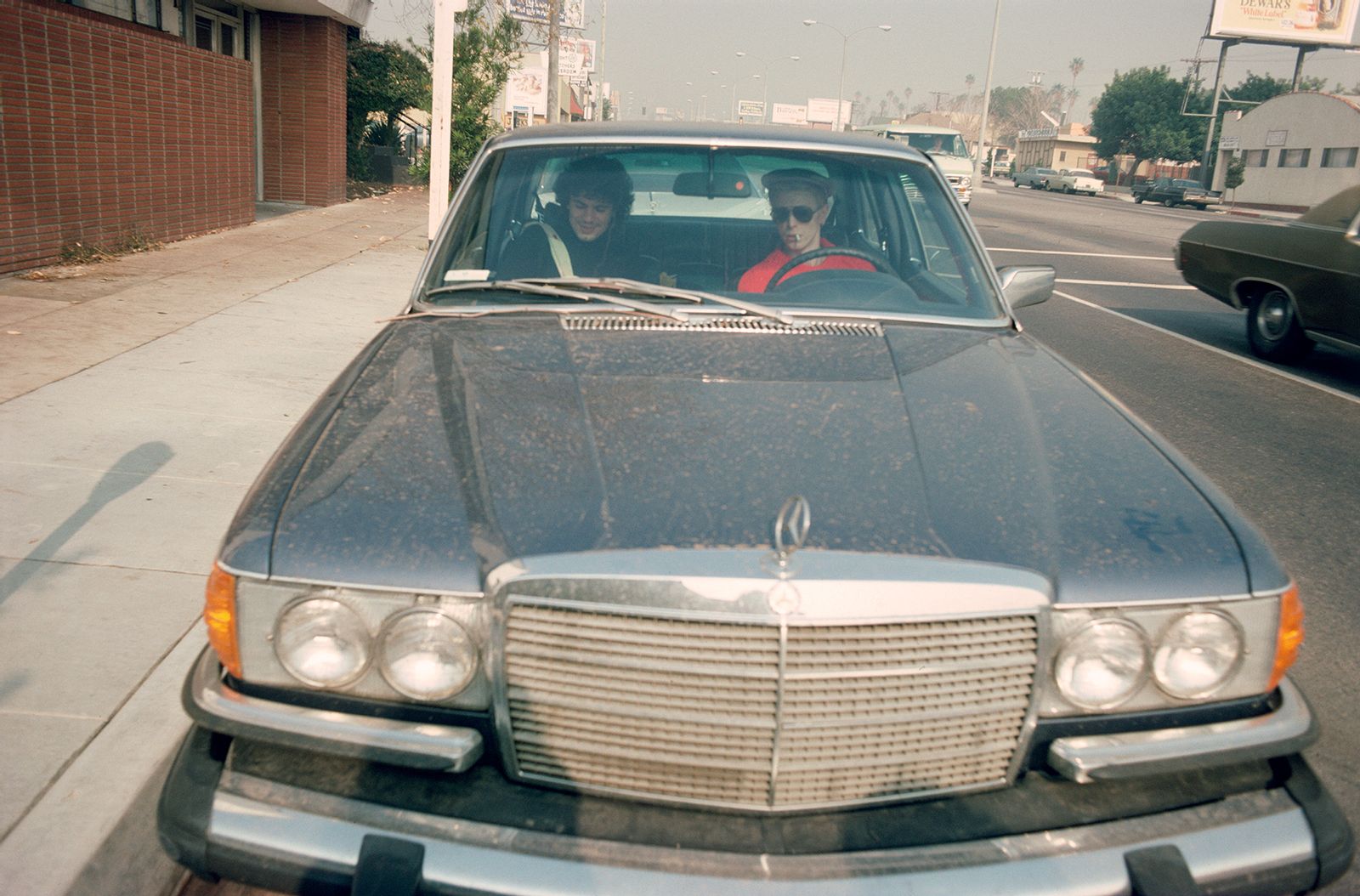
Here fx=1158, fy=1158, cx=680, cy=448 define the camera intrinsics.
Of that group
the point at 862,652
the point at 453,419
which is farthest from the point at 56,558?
the point at 862,652

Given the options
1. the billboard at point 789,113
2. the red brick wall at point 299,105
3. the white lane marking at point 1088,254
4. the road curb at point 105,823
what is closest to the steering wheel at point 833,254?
the road curb at point 105,823

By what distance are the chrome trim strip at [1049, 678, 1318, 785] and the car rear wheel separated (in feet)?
26.4

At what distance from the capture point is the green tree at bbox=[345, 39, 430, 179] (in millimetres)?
24188

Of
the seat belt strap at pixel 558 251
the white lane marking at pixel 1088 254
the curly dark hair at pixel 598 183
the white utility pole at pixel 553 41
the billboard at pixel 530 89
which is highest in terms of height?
the white utility pole at pixel 553 41

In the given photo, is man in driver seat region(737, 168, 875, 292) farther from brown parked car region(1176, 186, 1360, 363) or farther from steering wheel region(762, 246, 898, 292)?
brown parked car region(1176, 186, 1360, 363)

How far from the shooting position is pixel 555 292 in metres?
3.17

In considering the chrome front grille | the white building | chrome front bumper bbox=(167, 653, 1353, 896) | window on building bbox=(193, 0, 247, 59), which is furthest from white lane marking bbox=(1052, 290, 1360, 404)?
the white building

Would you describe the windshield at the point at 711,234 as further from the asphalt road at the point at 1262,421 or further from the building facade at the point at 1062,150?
the building facade at the point at 1062,150

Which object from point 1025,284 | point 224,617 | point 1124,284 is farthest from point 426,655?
point 1124,284

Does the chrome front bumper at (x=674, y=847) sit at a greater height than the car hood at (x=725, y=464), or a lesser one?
lesser

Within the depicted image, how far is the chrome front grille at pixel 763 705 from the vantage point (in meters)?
1.86

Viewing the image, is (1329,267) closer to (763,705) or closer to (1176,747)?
(1176,747)

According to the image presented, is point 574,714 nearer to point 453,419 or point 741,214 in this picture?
point 453,419

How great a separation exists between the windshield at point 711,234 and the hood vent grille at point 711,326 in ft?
0.44
